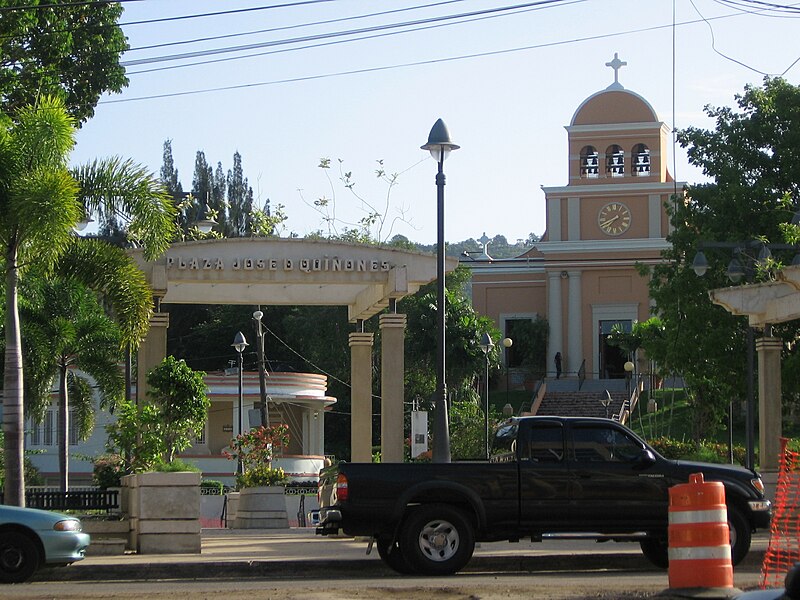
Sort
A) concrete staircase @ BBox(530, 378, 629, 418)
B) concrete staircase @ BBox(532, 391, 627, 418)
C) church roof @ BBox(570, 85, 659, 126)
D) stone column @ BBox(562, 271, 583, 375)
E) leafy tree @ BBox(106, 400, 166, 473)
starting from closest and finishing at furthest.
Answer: leafy tree @ BBox(106, 400, 166, 473), concrete staircase @ BBox(532, 391, 627, 418), concrete staircase @ BBox(530, 378, 629, 418), church roof @ BBox(570, 85, 659, 126), stone column @ BBox(562, 271, 583, 375)

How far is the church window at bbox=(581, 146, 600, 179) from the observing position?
63594mm

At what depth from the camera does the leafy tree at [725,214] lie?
3828cm

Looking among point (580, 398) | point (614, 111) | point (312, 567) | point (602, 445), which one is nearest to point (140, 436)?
point (312, 567)

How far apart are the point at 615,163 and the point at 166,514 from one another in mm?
48581

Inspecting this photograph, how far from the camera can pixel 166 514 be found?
18.0m

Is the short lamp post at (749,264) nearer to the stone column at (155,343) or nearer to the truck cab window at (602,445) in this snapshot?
the truck cab window at (602,445)

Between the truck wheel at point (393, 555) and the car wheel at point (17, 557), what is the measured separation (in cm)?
393

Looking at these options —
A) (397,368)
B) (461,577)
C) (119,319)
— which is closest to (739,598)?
(461,577)

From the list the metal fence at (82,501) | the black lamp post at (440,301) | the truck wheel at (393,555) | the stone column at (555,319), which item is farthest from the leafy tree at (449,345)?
the truck wheel at (393,555)

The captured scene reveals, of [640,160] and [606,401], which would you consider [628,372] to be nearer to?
[606,401]

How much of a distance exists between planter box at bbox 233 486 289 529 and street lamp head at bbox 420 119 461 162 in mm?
12475

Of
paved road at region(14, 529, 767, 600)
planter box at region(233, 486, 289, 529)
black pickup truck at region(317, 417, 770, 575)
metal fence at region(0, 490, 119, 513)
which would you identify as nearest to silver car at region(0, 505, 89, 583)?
paved road at region(14, 529, 767, 600)

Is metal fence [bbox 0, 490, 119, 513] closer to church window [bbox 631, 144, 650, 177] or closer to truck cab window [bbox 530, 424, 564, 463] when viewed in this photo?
truck cab window [bbox 530, 424, 564, 463]

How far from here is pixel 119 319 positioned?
835 inches
